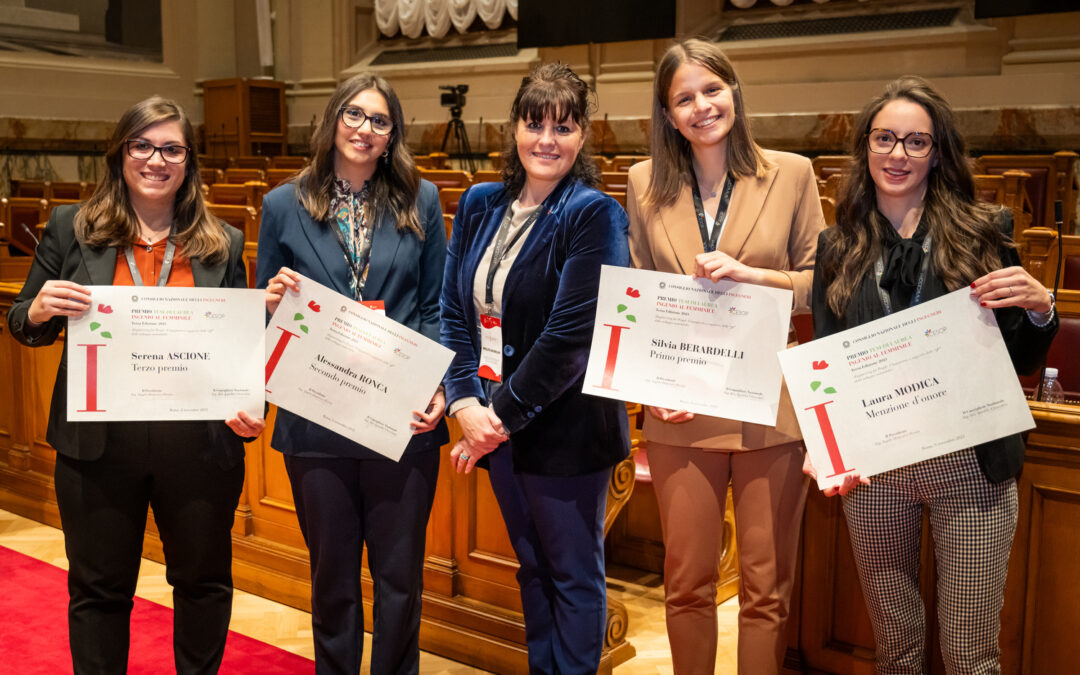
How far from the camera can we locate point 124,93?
39.4 feet

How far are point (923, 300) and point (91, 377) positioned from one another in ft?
5.29

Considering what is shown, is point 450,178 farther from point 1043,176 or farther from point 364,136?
point 364,136

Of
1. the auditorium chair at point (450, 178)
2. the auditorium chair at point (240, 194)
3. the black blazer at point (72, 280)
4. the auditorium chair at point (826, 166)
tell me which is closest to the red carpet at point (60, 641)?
the black blazer at point (72, 280)

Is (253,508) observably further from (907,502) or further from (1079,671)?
(1079,671)

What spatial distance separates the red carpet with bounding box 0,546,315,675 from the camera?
2.76 m

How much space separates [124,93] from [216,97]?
1.09 meters

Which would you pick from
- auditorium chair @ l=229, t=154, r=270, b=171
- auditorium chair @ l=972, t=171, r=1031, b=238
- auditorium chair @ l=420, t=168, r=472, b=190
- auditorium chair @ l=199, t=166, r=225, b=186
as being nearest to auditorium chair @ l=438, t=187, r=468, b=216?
auditorium chair @ l=420, t=168, r=472, b=190

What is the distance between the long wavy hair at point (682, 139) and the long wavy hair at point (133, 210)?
3.05 feet

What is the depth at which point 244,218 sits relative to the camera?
13.3ft

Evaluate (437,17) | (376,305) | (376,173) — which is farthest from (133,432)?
(437,17)

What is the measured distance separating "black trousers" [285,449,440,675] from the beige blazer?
0.54 meters

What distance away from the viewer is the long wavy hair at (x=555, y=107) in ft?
6.26

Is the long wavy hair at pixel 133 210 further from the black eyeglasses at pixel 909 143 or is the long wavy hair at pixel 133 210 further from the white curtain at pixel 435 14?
the white curtain at pixel 435 14

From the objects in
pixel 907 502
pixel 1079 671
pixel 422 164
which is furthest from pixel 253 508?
pixel 422 164
